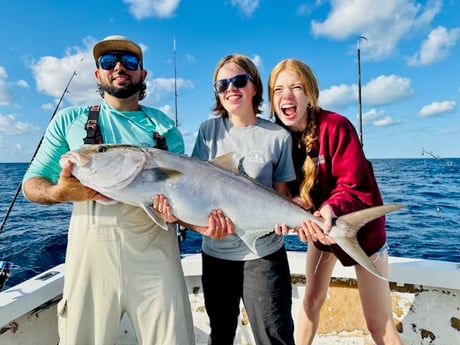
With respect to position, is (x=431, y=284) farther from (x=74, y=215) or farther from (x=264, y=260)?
(x=74, y=215)

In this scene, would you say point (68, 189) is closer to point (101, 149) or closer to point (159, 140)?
point (101, 149)

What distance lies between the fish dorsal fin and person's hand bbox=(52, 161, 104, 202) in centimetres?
92

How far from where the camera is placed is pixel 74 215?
258 cm

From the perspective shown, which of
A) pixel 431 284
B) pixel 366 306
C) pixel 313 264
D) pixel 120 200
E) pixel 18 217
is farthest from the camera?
pixel 18 217

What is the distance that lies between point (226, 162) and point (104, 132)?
0.95m

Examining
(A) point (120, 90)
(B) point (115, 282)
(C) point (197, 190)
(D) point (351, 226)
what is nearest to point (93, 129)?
(A) point (120, 90)

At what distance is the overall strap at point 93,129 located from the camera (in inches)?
103

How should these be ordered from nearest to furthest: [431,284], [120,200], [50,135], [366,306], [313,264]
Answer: [120,200]
[50,135]
[366,306]
[313,264]
[431,284]

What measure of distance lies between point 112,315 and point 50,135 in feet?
4.51

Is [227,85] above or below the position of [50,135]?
above

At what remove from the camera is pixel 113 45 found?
113 inches

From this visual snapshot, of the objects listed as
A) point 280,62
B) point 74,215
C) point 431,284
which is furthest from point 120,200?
point 431,284

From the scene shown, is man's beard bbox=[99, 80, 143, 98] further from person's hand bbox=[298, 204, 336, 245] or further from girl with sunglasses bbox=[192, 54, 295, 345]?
person's hand bbox=[298, 204, 336, 245]

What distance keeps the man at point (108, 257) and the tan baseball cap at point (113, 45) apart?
0.32 metres
